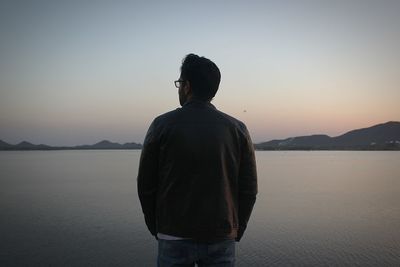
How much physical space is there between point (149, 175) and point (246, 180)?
0.65 m

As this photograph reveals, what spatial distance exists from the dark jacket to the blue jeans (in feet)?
0.18

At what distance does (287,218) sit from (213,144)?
10276mm

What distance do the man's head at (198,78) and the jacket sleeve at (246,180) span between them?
1.20 feet

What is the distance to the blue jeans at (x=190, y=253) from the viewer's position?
239cm

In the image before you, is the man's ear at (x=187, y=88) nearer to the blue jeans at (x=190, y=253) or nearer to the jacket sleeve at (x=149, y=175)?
the jacket sleeve at (x=149, y=175)

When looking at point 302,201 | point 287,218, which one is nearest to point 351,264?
point 287,218

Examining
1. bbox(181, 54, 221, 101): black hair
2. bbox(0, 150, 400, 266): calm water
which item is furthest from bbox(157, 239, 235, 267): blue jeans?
bbox(0, 150, 400, 266): calm water

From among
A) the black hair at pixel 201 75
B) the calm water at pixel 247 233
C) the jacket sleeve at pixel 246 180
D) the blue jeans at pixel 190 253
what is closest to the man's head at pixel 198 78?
the black hair at pixel 201 75

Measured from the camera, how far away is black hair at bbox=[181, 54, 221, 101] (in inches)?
104

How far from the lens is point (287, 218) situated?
12062 mm

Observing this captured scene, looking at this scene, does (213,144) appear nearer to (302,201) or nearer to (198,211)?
(198,211)

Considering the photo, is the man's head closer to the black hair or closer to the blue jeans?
the black hair

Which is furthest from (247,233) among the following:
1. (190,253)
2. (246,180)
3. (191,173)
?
(191,173)

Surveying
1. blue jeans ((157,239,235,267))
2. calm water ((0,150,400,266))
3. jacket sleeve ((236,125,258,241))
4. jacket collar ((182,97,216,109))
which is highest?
jacket collar ((182,97,216,109))
